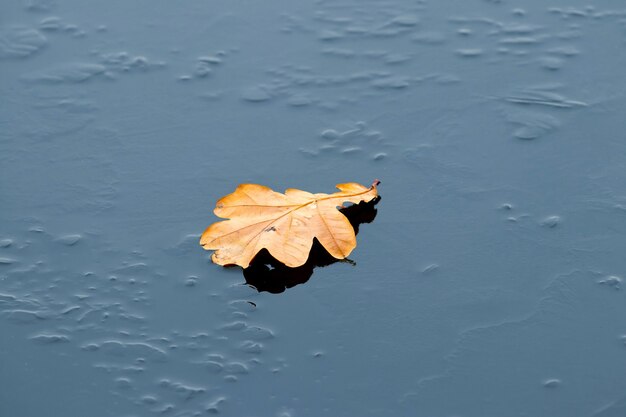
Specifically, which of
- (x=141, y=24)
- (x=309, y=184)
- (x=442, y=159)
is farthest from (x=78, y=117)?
(x=442, y=159)

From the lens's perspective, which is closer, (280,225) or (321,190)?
(280,225)

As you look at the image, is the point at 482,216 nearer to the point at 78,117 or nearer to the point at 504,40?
the point at 504,40

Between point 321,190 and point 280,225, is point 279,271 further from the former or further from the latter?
point 321,190

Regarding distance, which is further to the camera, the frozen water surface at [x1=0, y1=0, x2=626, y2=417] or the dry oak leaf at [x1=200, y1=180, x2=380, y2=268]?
the dry oak leaf at [x1=200, y1=180, x2=380, y2=268]

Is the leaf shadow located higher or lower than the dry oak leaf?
lower

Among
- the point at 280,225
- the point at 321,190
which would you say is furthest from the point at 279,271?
the point at 321,190
